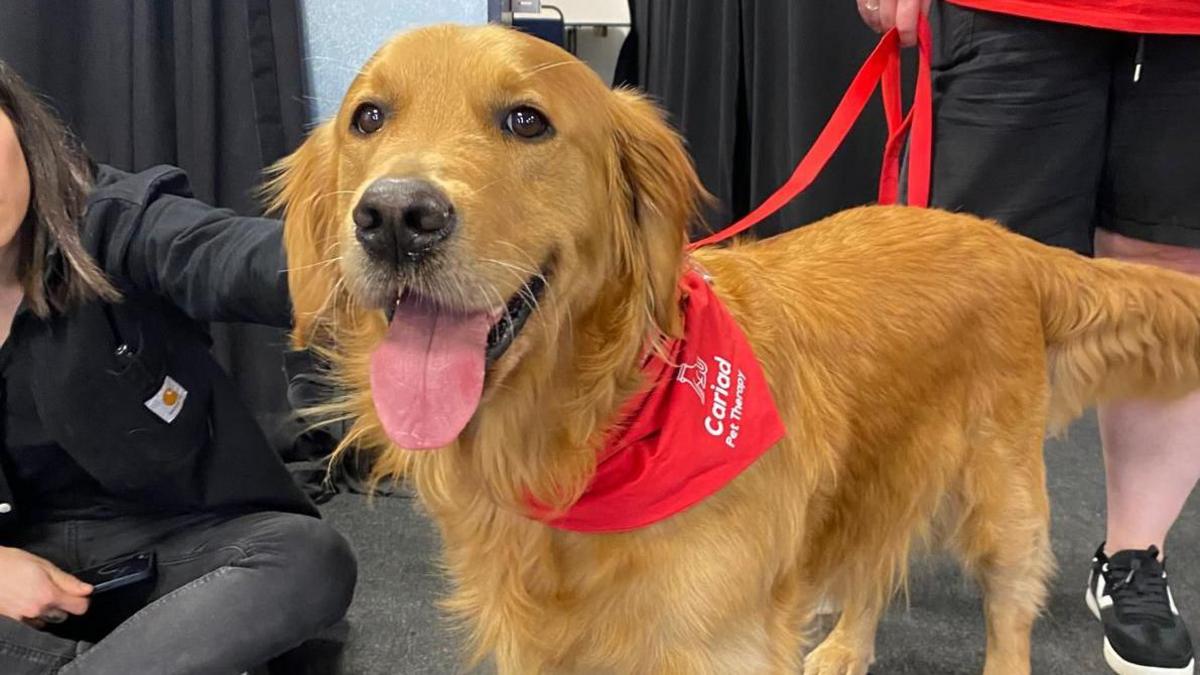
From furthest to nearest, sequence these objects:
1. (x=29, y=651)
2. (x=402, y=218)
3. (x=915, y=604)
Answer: (x=915, y=604)
(x=29, y=651)
(x=402, y=218)

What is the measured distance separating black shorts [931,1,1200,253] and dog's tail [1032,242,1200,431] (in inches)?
3.2

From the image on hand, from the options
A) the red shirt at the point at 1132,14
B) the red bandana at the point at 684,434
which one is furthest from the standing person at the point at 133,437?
the red shirt at the point at 1132,14

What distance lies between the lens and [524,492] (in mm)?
1269

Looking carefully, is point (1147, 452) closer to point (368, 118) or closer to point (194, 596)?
point (368, 118)

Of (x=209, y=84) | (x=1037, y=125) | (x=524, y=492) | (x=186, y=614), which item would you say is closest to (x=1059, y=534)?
(x=1037, y=125)

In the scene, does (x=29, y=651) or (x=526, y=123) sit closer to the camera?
(x=526, y=123)

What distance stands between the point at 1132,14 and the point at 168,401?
1.60m

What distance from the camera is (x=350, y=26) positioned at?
276cm

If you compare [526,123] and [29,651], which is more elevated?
[526,123]

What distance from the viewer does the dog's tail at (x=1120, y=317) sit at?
5.72 ft

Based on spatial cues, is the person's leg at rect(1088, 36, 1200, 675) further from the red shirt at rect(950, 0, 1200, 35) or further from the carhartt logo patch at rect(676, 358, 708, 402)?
the carhartt logo patch at rect(676, 358, 708, 402)

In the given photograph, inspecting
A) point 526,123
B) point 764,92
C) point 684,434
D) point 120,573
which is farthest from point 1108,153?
point 764,92

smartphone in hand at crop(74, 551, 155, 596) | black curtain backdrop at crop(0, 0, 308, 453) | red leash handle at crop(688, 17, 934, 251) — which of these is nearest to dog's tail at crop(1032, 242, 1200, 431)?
red leash handle at crop(688, 17, 934, 251)

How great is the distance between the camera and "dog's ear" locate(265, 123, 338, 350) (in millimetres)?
1293
